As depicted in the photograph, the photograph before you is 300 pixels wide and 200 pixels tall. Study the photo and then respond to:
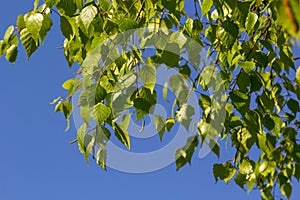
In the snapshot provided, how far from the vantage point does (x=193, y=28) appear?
1430mm

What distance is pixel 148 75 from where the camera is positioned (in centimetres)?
122

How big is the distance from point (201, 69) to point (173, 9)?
9.1 inches

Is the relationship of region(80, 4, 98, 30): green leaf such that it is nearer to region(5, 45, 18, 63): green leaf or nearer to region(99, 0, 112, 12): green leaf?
region(99, 0, 112, 12): green leaf

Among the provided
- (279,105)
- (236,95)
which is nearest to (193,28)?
(236,95)

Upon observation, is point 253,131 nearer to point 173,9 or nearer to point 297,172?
point 173,9

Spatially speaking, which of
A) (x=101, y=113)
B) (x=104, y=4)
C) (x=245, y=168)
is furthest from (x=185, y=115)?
(x=245, y=168)

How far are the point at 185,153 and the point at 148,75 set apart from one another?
33 cm

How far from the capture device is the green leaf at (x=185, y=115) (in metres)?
1.26

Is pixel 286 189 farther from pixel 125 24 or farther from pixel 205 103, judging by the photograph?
pixel 125 24

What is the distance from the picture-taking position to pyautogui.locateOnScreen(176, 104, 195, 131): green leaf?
126cm

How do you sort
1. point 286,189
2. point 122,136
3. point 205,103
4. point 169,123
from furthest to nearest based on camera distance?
point 286,189, point 169,123, point 205,103, point 122,136

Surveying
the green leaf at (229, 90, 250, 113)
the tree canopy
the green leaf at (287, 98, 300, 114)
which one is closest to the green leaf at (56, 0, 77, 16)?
the tree canopy

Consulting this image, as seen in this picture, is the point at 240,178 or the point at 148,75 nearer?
the point at 148,75

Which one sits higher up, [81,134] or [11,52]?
[11,52]
